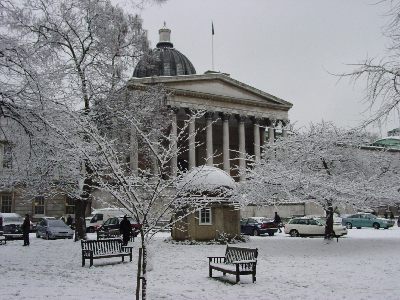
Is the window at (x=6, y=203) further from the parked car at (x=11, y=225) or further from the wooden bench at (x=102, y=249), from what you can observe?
the wooden bench at (x=102, y=249)

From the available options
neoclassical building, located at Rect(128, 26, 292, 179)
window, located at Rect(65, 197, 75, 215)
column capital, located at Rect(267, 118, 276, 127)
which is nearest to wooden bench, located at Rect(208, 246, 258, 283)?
neoclassical building, located at Rect(128, 26, 292, 179)

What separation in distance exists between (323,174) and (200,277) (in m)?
13.4

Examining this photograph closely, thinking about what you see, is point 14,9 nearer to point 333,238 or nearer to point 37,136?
point 37,136

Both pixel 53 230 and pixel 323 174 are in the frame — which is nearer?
pixel 323 174

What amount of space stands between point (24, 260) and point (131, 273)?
222 inches

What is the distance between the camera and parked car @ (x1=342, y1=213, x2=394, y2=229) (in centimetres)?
4319

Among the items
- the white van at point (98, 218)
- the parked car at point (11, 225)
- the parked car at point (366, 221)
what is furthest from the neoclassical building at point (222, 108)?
the parked car at point (11, 225)

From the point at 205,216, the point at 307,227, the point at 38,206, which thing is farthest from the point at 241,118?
the point at 205,216

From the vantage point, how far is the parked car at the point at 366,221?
142 ft

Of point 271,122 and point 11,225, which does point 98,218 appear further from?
point 271,122

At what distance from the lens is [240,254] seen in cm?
1515

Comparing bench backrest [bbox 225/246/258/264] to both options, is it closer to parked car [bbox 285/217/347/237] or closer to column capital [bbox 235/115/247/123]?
parked car [bbox 285/217/347/237]

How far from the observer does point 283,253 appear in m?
22.0

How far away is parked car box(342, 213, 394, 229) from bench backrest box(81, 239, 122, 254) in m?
31.0
